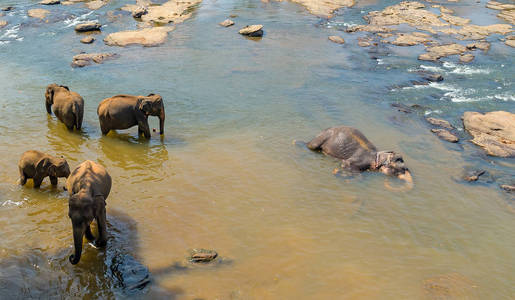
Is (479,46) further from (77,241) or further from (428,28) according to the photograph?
(77,241)

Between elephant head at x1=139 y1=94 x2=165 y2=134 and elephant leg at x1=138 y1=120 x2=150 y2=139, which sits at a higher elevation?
elephant head at x1=139 y1=94 x2=165 y2=134

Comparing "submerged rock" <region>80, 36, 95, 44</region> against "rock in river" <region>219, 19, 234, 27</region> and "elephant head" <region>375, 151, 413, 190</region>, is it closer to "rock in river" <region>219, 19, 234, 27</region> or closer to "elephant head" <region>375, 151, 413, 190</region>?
"rock in river" <region>219, 19, 234, 27</region>

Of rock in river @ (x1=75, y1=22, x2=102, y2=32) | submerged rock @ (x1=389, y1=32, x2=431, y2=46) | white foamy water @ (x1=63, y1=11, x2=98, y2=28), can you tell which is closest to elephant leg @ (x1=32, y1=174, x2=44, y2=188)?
rock in river @ (x1=75, y1=22, x2=102, y2=32)

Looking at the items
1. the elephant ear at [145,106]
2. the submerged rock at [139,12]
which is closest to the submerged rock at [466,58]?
the elephant ear at [145,106]

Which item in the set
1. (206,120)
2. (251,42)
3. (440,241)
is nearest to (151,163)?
(206,120)

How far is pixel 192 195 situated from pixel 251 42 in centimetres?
1385

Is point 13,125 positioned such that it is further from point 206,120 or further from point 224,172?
point 224,172

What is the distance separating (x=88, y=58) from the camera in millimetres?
18438

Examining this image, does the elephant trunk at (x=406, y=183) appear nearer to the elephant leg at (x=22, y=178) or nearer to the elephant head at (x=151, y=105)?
the elephant head at (x=151, y=105)

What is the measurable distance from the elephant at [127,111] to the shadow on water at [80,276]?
4.87 meters

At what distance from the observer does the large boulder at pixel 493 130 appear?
12.6m

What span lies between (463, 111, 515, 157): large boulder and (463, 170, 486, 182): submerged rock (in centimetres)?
149

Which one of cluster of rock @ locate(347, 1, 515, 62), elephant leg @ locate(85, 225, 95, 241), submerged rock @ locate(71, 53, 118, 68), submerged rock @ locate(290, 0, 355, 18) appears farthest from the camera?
submerged rock @ locate(290, 0, 355, 18)

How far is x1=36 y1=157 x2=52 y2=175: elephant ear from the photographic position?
8734 mm
